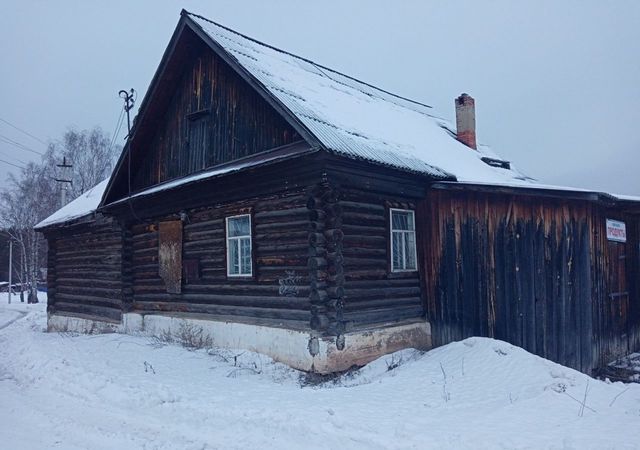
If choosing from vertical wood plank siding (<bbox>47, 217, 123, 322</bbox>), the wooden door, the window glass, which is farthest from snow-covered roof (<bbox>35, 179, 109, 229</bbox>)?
the wooden door

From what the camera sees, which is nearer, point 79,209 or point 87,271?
point 87,271

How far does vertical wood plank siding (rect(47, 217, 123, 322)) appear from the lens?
1517 cm

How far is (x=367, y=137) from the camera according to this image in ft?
33.6

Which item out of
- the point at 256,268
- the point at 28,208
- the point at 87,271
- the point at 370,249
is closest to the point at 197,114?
the point at 256,268

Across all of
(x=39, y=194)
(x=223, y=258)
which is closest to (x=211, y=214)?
(x=223, y=258)

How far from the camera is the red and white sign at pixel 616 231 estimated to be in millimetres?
10766

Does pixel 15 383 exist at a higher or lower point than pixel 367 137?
lower

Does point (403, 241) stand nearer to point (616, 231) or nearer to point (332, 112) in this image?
point (332, 112)

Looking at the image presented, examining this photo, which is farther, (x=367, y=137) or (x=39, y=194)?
(x=39, y=194)

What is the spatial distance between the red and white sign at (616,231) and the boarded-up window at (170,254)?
30.2 ft

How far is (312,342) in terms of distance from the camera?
8648 millimetres

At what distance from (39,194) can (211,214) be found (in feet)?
101

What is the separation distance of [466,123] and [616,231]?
6111mm

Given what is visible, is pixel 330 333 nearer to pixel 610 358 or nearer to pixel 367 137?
pixel 367 137
